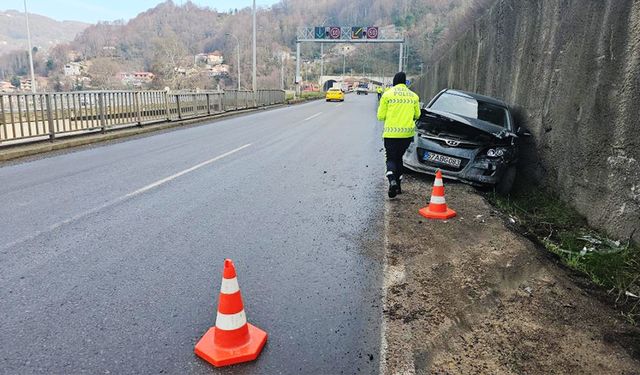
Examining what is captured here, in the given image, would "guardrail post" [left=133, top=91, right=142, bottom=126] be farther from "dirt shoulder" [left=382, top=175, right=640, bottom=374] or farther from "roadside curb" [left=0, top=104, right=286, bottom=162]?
"dirt shoulder" [left=382, top=175, right=640, bottom=374]

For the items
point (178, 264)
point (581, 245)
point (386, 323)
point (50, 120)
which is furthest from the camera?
point (50, 120)

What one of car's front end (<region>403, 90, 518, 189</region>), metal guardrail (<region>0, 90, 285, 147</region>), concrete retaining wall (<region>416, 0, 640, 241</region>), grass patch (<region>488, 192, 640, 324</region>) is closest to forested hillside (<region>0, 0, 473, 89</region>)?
metal guardrail (<region>0, 90, 285, 147</region>)

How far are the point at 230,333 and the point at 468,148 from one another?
18.8 ft

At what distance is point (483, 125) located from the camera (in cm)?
798

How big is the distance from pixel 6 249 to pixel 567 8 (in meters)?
7.81

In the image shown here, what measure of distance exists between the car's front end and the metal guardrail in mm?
8673

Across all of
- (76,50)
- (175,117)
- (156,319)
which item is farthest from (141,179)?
(76,50)

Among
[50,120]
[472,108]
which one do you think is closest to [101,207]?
[472,108]

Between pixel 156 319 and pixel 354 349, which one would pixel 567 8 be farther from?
pixel 156 319

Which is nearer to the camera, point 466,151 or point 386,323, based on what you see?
point 386,323

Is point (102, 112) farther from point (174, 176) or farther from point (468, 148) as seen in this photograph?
point (468, 148)

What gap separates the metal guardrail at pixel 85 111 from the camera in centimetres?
1051

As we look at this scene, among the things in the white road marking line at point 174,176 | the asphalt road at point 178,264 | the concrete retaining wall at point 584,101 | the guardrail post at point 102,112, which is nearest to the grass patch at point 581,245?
the concrete retaining wall at point 584,101

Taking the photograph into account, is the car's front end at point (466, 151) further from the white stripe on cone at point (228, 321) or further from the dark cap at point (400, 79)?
the white stripe on cone at point (228, 321)
